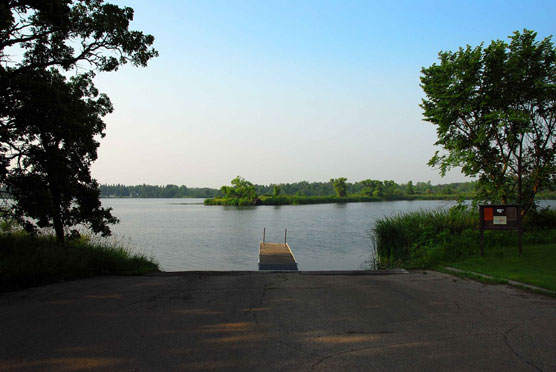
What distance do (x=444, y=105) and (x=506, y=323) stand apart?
12391 mm

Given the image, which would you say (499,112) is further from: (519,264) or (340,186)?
(340,186)

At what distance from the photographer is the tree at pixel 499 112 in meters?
14.2

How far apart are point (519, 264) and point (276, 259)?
1132 cm

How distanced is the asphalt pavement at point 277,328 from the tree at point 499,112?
951 centimetres

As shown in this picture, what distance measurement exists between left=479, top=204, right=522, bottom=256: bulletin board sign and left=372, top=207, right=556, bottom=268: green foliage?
1409 mm

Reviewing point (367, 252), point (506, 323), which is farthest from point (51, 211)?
point (367, 252)

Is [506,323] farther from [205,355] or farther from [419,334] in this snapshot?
[205,355]

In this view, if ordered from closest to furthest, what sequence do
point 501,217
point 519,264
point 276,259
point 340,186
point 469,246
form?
point 519,264 < point 501,217 < point 469,246 < point 276,259 < point 340,186

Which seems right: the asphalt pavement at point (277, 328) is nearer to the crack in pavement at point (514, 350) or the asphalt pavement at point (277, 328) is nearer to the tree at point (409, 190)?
the crack in pavement at point (514, 350)

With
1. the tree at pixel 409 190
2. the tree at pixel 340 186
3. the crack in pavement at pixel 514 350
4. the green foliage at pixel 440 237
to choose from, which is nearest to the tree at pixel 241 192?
the tree at pixel 340 186

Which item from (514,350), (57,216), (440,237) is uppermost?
(57,216)

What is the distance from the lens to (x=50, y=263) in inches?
312

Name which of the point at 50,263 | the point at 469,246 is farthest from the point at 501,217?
the point at 50,263

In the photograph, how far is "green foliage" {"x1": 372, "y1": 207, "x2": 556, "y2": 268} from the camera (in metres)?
12.1
